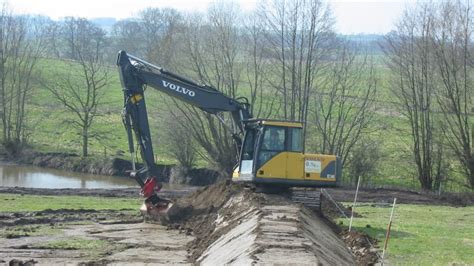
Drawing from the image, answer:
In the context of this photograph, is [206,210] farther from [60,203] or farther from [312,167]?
[60,203]

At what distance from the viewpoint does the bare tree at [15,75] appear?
6562cm

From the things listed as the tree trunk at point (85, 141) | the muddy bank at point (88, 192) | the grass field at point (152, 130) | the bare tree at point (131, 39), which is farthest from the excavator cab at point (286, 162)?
the bare tree at point (131, 39)

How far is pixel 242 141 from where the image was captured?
29375 mm

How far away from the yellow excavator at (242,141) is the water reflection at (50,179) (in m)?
22.4

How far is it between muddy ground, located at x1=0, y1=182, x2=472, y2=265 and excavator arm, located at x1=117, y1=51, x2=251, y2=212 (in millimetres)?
1613

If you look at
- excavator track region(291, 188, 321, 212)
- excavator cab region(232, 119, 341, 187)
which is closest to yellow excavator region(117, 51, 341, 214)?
excavator cab region(232, 119, 341, 187)

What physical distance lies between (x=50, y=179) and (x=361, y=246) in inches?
1413

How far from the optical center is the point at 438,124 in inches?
2168

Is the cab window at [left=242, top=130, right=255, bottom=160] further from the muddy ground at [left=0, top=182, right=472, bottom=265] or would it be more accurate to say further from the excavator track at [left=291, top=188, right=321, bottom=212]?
the excavator track at [left=291, top=188, right=321, bottom=212]

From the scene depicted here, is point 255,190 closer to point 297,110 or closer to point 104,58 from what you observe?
point 297,110

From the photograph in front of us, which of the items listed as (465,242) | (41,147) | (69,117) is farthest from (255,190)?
(69,117)

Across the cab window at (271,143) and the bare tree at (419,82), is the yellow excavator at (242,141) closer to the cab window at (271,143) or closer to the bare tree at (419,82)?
the cab window at (271,143)

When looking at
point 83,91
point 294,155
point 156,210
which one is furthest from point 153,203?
point 83,91

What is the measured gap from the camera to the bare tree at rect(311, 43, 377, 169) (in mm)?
55656
